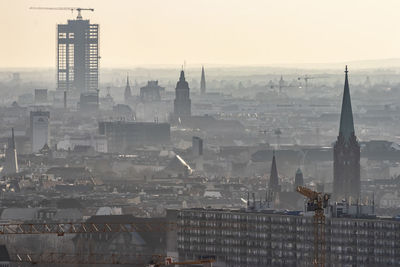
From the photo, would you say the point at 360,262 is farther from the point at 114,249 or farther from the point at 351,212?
the point at 114,249

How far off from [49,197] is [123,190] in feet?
32.1

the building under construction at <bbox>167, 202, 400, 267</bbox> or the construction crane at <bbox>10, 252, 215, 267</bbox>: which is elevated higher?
the building under construction at <bbox>167, 202, 400, 267</bbox>

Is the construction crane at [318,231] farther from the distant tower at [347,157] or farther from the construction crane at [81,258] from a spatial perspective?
the distant tower at [347,157]

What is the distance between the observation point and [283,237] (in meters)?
89.0

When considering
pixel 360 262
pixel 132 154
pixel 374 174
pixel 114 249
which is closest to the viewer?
pixel 360 262

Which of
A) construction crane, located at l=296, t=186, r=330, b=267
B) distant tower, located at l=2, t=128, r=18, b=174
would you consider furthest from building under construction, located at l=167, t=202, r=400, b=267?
distant tower, located at l=2, t=128, r=18, b=174

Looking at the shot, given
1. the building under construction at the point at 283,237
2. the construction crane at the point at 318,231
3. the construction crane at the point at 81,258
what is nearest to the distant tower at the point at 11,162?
the construction crane at the point at 81,258

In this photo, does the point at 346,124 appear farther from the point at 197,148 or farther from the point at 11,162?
the point at 197,148

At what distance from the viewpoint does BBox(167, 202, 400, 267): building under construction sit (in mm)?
86250

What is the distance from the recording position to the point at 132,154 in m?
189

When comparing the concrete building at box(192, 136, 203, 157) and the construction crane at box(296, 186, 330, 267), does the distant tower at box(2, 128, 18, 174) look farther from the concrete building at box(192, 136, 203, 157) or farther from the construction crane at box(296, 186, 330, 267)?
the construction crane at box(296, 186, 330, 267)

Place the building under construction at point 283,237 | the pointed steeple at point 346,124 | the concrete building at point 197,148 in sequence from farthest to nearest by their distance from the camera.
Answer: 1. the concrete building at point 197,148
2. the pointed steeple at point 346,124
3. the building under construction at point 283,237

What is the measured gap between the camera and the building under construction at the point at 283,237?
283ft

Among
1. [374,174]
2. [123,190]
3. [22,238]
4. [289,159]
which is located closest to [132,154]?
[289,159]
